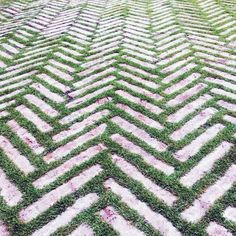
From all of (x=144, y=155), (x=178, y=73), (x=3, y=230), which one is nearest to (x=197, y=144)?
(x=144, y=155)

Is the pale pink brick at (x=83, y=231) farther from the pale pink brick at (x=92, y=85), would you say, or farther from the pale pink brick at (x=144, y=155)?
the pale pink brick at (x=92, y=85)

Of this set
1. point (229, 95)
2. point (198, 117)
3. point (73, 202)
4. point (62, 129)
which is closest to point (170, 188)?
point (73, 202)

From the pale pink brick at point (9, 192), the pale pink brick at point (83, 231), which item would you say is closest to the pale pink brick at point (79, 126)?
the pale pink brick at point (9, 192)

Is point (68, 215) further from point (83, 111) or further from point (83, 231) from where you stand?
point (83, 111)

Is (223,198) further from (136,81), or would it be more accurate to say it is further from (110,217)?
(136,81)

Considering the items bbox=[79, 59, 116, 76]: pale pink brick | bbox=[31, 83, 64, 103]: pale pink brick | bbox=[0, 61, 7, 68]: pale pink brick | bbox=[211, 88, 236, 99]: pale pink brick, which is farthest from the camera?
bbox=[0, 61, 7, 68]: pale pink brick

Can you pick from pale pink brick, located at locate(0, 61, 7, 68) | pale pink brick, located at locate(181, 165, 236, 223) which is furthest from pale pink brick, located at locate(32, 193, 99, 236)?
pale pink brick, located at locate(0, 61, 7, 68)

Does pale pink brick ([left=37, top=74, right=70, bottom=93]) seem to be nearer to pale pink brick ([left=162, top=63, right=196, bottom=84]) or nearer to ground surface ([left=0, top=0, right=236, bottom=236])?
ground surface ([left=0, top=0, right=236, bottom=236])
